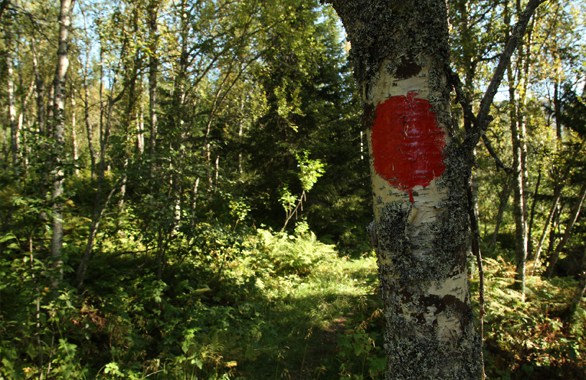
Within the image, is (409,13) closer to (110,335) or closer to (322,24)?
(110,335)

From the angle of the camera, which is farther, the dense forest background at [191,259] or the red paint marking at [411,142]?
the dense forest background at [191,259]

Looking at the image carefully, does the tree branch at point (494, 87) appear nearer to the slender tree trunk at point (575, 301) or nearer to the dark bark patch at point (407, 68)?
the dark bark patch at point (407, 68)

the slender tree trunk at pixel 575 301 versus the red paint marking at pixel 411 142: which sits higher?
the red paint marking at pixel 411 142

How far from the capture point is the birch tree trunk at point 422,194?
1112 mm

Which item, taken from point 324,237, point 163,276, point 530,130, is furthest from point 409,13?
point 324,237

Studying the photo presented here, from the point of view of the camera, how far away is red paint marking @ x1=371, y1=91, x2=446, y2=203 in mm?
1120

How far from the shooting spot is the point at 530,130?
8414 mm

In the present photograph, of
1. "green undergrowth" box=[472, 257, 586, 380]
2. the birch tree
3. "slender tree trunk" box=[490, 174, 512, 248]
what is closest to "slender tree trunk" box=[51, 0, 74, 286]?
the birch tree

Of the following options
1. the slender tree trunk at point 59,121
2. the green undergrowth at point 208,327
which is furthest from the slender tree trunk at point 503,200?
the slender tree trunk at point 59,121

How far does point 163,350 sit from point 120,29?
490 centimetres

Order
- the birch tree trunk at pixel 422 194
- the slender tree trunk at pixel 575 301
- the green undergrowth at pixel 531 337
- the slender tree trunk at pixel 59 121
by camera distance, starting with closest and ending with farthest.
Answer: the birch tree trunk at pixel 422 194, the slender tree trunk at pixel 59 121, the green undergrowth at pixel 531 337, the slender tree trunk at pixel 575 301

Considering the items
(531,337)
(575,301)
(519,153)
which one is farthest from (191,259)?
(519,153)

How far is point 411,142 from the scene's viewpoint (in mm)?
1125

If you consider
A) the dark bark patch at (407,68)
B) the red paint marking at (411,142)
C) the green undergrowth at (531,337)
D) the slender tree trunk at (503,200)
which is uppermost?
the dark bark patch at (407,68)
